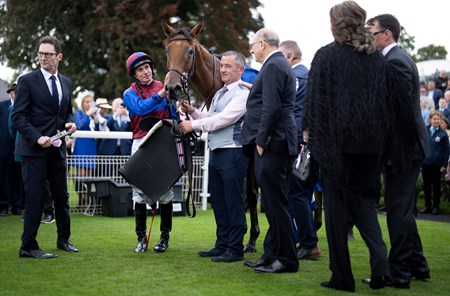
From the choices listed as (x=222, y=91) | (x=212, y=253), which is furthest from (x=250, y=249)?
(x=222, y=91)

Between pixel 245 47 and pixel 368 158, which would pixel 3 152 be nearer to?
pixel 368 158

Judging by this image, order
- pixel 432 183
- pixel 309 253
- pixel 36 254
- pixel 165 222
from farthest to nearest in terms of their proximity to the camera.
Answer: pixel 432 183
pixel 165 222
pixel 309 253
pixel 36 254

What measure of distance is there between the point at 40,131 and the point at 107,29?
15.6m

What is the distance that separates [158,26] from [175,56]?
15402 millimetres

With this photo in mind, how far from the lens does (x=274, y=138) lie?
6.17 meters

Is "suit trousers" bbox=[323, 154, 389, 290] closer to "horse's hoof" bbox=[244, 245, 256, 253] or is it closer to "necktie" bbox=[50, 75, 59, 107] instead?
"horse's hoof" bbox=[244, 245, 256, 253]

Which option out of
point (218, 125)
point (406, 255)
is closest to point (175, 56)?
point (218, 125)

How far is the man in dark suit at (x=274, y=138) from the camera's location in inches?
240

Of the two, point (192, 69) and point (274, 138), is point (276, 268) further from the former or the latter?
point (192, 69)

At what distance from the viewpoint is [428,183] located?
13.1 m

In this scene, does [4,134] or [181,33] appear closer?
[181,33]

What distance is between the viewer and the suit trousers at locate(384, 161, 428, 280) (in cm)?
586

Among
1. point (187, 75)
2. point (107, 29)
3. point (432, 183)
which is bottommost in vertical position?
point (432, 183)

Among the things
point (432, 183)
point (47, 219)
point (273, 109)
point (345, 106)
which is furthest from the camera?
point (432, 183)
